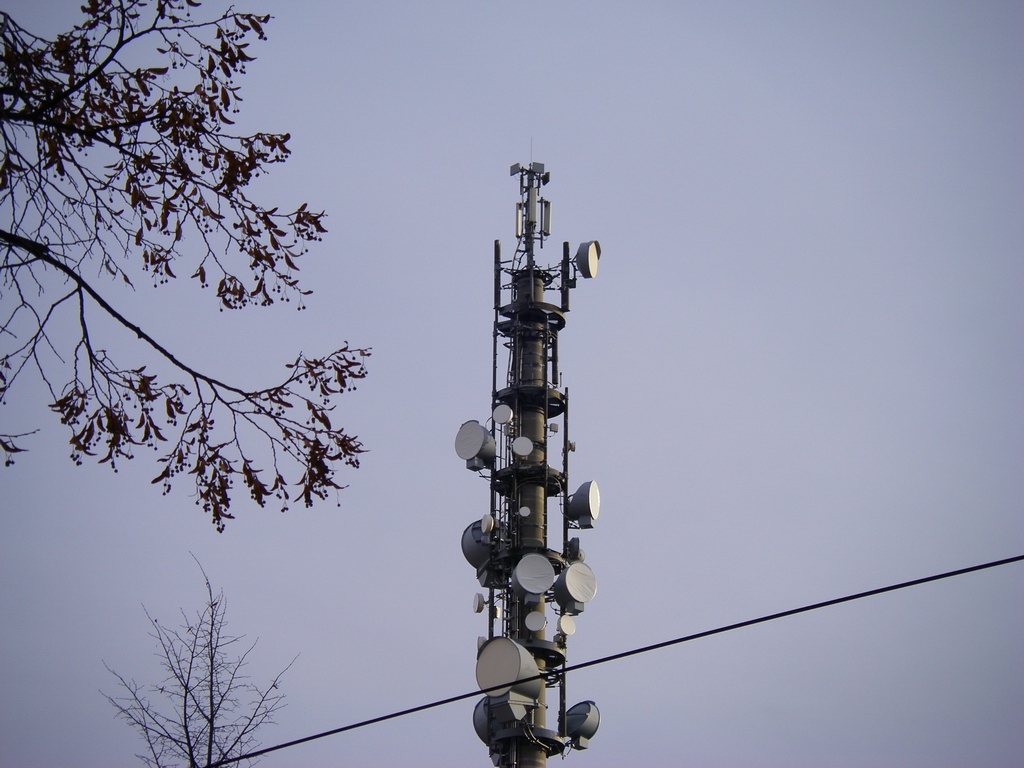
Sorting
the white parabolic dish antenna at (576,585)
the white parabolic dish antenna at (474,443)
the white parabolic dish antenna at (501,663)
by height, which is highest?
the white parabolic dish antenna at (474,443)

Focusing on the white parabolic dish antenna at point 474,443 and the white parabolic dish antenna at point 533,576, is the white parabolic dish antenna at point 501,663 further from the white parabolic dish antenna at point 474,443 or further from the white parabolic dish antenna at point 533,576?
the white parabolic dish antenna at point 474,443

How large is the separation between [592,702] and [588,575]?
3.25 m

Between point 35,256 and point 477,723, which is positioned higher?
point 477,723

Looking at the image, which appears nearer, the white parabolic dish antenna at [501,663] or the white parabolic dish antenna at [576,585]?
the white parabolic dish antenna at [501,663]

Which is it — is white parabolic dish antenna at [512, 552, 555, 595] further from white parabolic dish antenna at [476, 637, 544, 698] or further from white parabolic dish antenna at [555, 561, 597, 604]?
white parabolic dish antenna at [476, 637, 544, 698]

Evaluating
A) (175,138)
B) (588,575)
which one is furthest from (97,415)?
(588,575)

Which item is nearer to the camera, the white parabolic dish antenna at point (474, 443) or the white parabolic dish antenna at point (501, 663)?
the white parabolic dish antenna at point (501, 663)

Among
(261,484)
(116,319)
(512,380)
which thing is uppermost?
(512,380)

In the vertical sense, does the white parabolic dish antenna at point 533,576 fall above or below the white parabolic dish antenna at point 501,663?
above

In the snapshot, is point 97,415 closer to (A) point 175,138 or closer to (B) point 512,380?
(A) point 175,138

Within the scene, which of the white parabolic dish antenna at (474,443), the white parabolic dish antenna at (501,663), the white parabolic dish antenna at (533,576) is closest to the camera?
the white parabolic dish antenna at (501,663)

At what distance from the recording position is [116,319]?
32.9 ft

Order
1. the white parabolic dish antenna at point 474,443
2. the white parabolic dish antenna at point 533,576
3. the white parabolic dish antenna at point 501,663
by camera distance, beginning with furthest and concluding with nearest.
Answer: the white parabolic dish antenna at point 474,443 < the white parabolic dish antenna at point 533,576 < the white parabolic dish antenna at point 501,663

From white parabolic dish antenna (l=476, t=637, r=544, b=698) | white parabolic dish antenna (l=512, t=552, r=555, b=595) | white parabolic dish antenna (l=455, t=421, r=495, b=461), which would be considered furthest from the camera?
white parabolic dish antenna (l=455, t=421, r=495, b=461)
